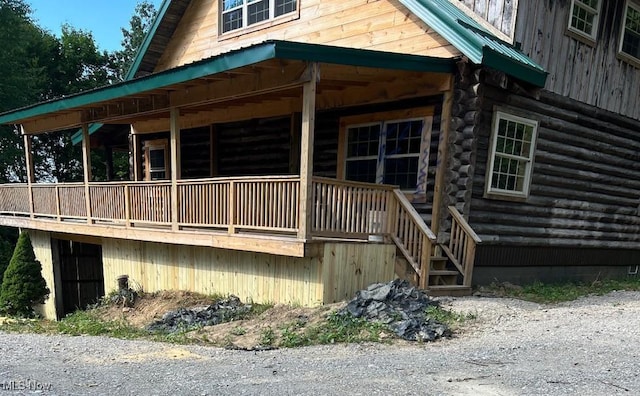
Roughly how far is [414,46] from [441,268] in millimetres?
4075

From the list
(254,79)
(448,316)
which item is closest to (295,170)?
(254,79)

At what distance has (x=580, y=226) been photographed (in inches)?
376

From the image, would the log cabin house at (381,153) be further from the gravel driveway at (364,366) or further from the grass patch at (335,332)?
the gravel driveway at (364,366)

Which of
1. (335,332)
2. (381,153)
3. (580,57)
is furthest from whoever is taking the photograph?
(580,57)

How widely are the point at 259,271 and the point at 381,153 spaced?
125 inches

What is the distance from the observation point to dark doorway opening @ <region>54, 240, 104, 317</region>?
42.9 feet

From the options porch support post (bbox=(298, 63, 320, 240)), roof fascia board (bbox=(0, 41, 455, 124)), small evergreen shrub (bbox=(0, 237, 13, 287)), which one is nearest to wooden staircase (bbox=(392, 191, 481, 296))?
porch support post (bbox=(298, 63, 320, 240))

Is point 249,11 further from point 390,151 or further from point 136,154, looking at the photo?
point 136,154

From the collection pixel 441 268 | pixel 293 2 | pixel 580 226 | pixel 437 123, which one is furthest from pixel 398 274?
pixel 293 2

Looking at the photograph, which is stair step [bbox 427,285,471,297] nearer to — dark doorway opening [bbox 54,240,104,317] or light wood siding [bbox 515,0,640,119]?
light wood siding [bbox 515,0,640,119]

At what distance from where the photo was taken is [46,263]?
42.1 feet

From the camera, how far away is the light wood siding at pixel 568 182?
25.8 ft

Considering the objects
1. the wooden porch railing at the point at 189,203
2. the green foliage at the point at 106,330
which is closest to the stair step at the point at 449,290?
the wooden porch railing at the point at 189,203

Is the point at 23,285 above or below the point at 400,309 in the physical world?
below
